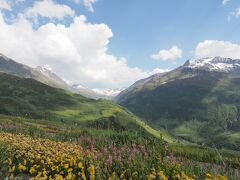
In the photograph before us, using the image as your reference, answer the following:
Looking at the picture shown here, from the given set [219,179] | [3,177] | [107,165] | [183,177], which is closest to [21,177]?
[3,177]

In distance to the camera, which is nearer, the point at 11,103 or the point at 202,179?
the point at 202,179

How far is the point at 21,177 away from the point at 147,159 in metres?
4.82

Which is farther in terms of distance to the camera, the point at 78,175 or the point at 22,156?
the point at 22,156

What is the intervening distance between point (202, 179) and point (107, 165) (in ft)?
12.1

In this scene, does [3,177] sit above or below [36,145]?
below

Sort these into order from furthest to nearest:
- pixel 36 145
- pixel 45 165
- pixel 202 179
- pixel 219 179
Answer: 1. pixel 36 145
2. pixel 45 165
3. pixel 202 179
4. pixel 219 179

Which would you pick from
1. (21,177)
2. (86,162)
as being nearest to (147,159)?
(86,162)

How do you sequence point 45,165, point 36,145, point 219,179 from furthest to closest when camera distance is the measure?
point 36,145, point 45,165, point 219,179

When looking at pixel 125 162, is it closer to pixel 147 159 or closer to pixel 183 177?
pixel 147 159

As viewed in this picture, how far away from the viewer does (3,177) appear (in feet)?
41.0

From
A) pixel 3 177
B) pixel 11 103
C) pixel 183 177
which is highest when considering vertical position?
pixel 11 103

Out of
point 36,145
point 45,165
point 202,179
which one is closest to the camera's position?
point 202,179

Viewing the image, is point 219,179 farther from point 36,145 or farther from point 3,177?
point 36,145

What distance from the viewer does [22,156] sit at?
585 inches
